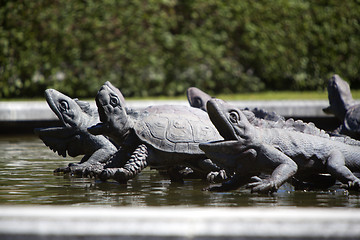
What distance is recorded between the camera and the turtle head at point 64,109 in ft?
21.4

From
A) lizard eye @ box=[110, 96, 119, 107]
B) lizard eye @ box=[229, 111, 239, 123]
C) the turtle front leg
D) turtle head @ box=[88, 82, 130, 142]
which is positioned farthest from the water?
lizard eye @ box=[110, 96, 119, 107]

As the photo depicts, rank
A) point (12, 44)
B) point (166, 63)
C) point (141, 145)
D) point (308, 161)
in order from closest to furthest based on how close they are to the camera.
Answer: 1. point (308, 161)
2. point (141, 145)
3. point (12, 44)
4. point (166, 63)

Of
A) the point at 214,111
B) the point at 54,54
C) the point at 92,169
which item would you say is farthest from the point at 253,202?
the point at 54,54

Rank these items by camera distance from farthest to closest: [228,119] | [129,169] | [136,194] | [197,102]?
[197,102] < [129,169] < [136,194] < [228,119]

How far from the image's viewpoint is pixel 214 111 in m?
4.95

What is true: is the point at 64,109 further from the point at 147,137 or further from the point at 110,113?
the point at 147,137

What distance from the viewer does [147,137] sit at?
19.1ft

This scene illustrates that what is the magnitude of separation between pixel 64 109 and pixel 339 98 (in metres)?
3.14

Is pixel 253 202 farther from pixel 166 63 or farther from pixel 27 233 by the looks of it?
pixel 166 63

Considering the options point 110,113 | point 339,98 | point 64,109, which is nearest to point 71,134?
point 64,109

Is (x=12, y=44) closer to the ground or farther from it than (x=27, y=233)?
farther from it

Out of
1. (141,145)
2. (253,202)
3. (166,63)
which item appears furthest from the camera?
(166,63)

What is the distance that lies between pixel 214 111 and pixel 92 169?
1614 millimetres

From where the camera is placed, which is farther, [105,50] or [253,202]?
[105,50]
